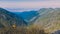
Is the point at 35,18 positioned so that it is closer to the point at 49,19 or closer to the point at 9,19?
the point at 49,19

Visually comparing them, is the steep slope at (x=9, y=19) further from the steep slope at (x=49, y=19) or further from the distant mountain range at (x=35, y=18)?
the steep slope at (x=49, y=19)

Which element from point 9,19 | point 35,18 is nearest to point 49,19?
point 35,18

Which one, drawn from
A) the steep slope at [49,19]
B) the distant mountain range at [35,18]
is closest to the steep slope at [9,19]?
the distant mountain range at [35,18]

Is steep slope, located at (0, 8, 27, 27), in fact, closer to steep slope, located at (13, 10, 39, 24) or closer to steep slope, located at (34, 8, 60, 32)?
steep slope, located at (13, 10, 39, 24)

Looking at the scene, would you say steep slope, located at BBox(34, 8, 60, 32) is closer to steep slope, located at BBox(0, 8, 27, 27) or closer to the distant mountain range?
the distant mountain range

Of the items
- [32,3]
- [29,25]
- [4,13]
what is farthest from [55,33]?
[4,13]

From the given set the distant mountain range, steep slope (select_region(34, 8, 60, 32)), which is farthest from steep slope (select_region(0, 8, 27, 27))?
steep slope (select_region(34, 8, 60, 32))

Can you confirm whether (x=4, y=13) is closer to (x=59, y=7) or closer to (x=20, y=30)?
(x=20, y=30)

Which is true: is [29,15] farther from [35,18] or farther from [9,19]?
[9,19]
